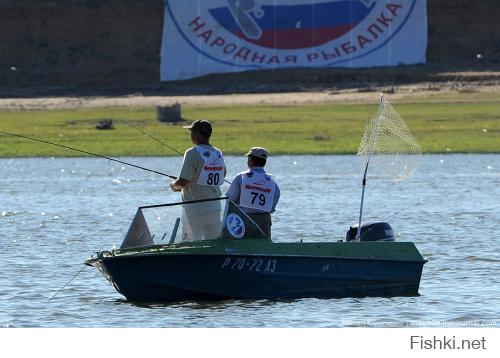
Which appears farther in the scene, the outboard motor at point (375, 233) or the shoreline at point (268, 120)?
the shoreline at point (268, 120)

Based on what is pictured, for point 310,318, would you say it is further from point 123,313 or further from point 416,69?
point 416,69

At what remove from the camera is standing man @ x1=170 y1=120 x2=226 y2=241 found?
52.5 ft

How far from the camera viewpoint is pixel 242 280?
53.2 feet

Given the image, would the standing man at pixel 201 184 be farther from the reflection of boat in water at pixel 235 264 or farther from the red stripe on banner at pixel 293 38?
the red stripe on banner at pixel 293 38

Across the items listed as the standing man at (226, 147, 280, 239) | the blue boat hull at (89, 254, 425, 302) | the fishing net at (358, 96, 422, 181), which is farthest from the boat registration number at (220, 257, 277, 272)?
the fishing net at (358, 96, 422, 181)

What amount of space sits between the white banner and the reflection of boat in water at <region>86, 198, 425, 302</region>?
4633cm

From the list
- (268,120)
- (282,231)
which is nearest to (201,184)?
(282,231)

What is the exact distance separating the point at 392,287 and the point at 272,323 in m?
2.21

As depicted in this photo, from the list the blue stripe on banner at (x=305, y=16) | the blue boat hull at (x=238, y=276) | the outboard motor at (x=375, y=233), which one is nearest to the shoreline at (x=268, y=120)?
the blue stripe on banner at (x=305, y=16)

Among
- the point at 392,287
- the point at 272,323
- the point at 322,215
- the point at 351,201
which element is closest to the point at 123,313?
the point at 272,323

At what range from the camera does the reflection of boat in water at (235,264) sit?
1598cm

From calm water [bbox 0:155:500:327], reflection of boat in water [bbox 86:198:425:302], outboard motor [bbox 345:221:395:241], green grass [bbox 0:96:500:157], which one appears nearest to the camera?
calm water [bbox 0:155:500:327]

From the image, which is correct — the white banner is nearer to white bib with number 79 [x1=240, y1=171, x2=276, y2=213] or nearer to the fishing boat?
the fishing boat

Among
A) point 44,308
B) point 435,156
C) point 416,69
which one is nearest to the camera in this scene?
point 44,308
